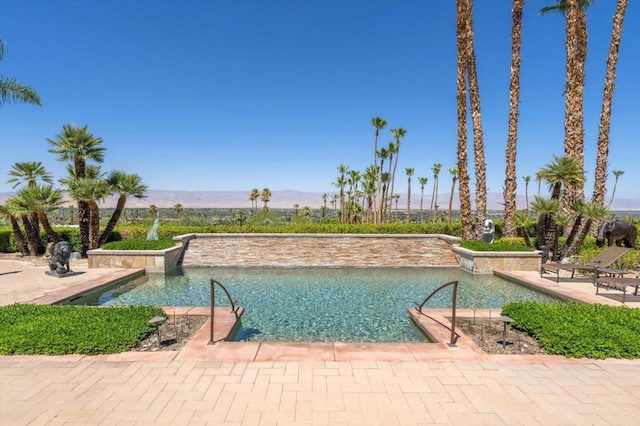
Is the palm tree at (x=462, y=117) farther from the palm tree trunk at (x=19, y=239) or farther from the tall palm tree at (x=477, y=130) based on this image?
the palm tree trunk at (x=19, y=239)

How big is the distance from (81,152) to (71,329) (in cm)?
1504

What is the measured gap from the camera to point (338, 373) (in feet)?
17.2

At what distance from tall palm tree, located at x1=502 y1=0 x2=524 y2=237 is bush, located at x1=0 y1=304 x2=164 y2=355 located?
18.6m

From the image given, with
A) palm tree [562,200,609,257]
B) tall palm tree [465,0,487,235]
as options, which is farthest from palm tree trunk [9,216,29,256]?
palm tree [562,200,609,257]

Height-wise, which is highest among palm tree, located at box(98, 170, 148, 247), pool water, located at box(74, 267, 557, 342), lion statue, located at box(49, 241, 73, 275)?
palm tree, located at box(98, 170, 148, 247)

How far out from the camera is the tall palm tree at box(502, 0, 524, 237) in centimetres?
1848

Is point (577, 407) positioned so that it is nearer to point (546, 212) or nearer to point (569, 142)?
point (546, 212)

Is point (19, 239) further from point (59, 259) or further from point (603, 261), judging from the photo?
point (603, 261)

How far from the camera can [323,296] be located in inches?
445

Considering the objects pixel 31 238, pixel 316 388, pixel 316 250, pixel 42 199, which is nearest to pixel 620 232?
pixel 316 250

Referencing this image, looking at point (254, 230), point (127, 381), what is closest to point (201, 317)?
point (127, 381)

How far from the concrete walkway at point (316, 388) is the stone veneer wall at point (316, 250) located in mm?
11288

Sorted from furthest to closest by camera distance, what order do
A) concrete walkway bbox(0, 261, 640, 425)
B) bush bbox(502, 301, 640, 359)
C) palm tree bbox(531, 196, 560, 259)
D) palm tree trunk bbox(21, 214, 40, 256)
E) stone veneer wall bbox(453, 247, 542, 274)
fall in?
palm tree trunk bbox(21, 214, 40, 256) → palm tree bbox(531, 196, 560, 259) → stone veneer wall bbox(453, 247, 542, 274) → bush bbox(502, 301, 640, 359) → concrete walkway bbox(0, 261, 640, 425)

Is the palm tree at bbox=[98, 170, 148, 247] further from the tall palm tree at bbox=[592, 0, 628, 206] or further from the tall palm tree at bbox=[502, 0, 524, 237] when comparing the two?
the tall palm tree at bbox=[592, 0, 628, 206]
